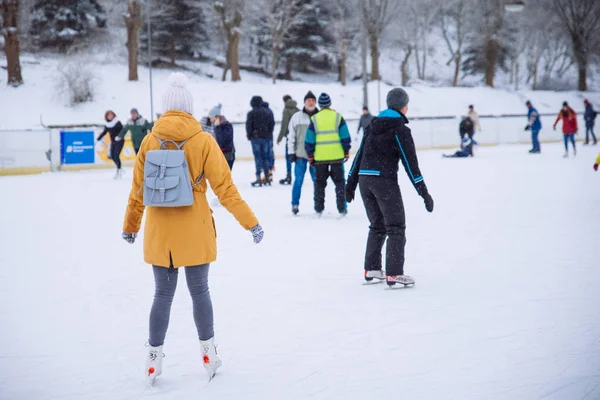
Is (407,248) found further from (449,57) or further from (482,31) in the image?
(449,57)

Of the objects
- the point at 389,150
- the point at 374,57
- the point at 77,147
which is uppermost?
the point at 374,57

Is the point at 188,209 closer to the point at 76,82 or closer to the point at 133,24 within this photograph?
the point at 76,82

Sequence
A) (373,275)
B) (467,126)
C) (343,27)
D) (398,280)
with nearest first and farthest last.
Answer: (398,280) < (373,275) < (467,126) < (343,27)

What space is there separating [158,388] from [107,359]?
634 mm

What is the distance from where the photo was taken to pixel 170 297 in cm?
387

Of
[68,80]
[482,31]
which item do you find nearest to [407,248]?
[68,80]

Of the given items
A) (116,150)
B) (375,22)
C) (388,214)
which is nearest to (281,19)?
(375,22)

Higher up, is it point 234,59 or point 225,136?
point 234,59

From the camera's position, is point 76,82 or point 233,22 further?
point 233,22

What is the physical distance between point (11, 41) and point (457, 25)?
30.2 m

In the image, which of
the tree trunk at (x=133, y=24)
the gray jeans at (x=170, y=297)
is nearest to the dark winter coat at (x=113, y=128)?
the gray jeans at (x=170, y=297)

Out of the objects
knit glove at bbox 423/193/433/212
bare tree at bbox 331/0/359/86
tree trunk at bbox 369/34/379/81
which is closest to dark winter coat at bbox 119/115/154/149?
knit glove at bbox 423/193/433/212

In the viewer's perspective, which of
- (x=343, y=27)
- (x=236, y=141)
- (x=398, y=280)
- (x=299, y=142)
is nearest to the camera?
(x=398, y=280)

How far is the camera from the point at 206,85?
35.4 meters
